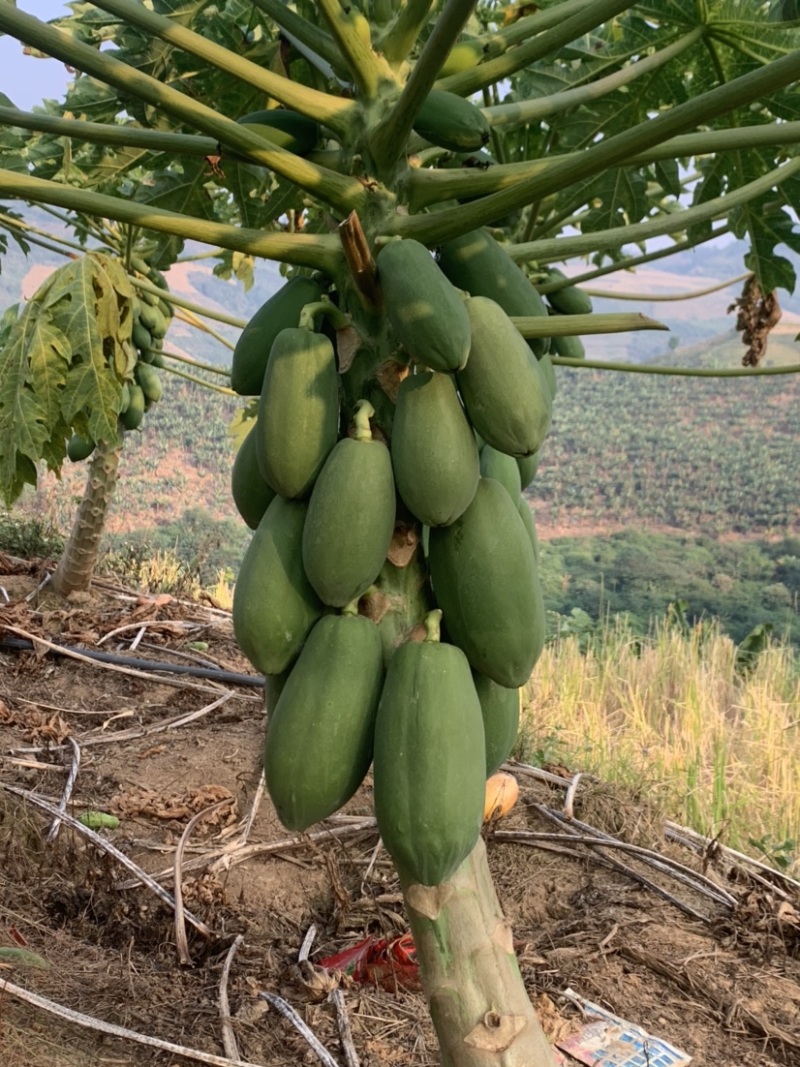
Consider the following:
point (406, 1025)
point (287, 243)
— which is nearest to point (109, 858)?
point (406, 1025)

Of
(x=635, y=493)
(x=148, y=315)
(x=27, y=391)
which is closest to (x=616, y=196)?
(x=27, y=391)

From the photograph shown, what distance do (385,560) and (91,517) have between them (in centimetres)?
359

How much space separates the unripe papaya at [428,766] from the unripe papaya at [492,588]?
2.2 inches

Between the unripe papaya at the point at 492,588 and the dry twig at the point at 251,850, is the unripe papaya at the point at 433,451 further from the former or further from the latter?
the dry twig at the point at 251,850

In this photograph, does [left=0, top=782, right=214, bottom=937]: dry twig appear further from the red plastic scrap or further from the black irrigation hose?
the black irrigation hose

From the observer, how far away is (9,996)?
1.81m

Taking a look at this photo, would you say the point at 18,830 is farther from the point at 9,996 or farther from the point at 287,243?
the point at 287,243

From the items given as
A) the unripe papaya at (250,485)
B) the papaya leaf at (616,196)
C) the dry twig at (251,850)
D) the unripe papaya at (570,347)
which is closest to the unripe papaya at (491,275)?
the unripe papaya at (250,485)

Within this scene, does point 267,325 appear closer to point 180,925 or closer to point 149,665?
point 180,925

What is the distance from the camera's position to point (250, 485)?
55.5 inches

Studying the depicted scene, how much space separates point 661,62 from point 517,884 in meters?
1.86

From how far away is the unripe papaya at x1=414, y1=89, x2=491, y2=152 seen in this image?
4.29ft

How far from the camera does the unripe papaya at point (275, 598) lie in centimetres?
125

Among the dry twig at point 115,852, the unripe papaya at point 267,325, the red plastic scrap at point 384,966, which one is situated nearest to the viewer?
the unripe papaya at point 267,325
